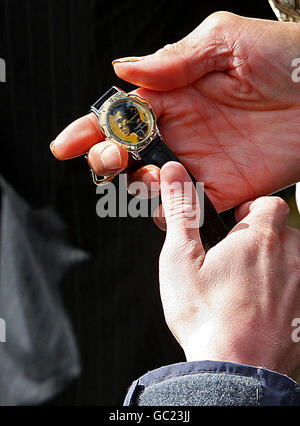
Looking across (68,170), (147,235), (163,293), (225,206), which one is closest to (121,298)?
(147,235)

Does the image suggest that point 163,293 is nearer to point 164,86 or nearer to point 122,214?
point 164,86

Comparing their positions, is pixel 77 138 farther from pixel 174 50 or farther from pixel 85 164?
pixel 85 164

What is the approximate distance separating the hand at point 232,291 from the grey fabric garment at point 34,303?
34.7 inches

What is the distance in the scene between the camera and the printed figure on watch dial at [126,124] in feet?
4.28

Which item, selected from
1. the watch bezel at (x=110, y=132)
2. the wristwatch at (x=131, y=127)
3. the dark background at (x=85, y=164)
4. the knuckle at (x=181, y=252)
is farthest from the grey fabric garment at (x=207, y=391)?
the dark background at (x=85, y=164)

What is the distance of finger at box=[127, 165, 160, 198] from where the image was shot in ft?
4.34

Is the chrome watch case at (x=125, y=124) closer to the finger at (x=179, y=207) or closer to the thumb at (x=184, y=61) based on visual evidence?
the thumb at (x=184, y=61)

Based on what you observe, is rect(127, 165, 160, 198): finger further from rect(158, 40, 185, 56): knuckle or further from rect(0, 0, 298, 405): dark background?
rect(0, 0, 298, 405): dark background

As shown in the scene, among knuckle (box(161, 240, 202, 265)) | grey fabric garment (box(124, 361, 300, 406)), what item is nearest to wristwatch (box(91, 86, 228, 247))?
knuckle (box(161, 240, 202, 265))

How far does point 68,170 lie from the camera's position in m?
1.88

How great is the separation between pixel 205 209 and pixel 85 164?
71 cm

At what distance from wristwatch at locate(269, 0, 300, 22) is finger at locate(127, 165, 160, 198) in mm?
561

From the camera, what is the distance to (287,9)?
152 cm

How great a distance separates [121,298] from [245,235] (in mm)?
967
